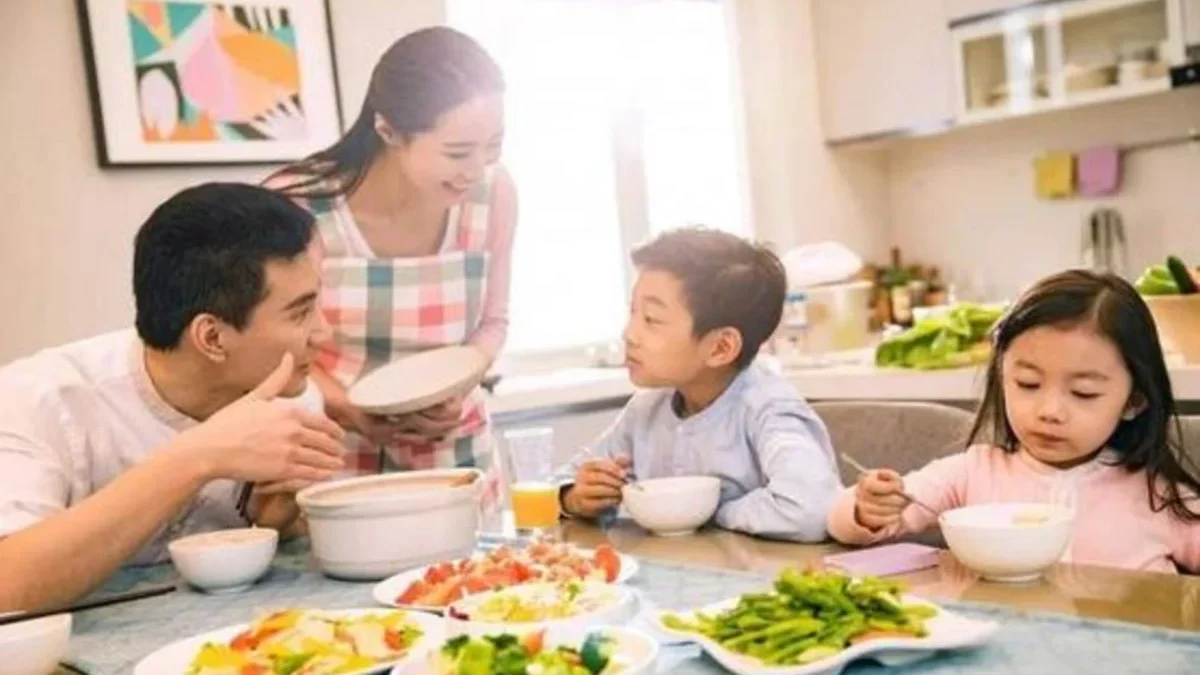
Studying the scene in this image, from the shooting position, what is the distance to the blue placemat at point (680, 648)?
851mm

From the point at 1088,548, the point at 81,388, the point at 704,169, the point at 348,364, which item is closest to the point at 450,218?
the point at 348,364

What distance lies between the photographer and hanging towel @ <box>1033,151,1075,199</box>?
3805 mm

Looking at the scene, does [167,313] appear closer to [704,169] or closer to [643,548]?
[643,548]

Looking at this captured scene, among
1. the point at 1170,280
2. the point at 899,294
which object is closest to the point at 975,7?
the point at 899,294

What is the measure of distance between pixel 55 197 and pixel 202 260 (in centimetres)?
145

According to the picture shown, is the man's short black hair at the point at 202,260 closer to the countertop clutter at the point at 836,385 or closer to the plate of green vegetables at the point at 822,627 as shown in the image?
the plate of green vegetables at the point at 822,627

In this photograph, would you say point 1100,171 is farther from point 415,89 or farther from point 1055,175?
point 415,89

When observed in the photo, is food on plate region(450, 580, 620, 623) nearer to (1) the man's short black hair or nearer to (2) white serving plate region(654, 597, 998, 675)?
(2) white serving plate region(654, 597, 998, 675)

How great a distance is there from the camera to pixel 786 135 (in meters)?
4.18

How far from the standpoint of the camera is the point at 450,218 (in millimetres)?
1969

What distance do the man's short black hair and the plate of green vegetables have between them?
0.76m

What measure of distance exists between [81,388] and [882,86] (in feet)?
10.4

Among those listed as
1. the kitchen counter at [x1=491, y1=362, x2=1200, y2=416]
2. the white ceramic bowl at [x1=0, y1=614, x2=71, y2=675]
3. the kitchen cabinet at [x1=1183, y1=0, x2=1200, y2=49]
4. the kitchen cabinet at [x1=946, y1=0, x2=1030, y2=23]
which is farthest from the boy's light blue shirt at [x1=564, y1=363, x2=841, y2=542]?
the kitchen cabinet at [x1=946, y1=0, x2=1030, y2=23]

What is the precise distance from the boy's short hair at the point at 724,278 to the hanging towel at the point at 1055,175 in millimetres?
2367
